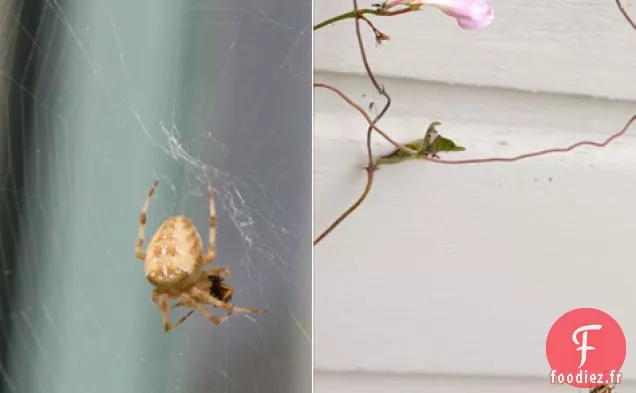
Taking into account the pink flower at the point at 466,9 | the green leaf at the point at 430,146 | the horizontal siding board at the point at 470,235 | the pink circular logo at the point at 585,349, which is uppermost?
the pink flower at the point at 466,9

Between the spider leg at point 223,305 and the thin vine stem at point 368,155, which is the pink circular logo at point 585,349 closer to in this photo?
the thin vine stem at point 368,155

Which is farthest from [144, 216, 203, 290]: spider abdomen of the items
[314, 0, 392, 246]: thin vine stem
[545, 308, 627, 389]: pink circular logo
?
[545, 308, 627, 389]: pink circular logo

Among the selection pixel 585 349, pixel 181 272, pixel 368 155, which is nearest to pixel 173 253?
pixel 181 272

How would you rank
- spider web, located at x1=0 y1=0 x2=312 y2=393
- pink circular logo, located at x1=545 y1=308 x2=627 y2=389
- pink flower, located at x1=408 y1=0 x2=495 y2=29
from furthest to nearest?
pink circular logo, located at x1=545 y1=308 x2=627 y2=389, pink flower, located at x1=408 y1=0 x2=495 y2=29, spider web, located at x1=0 y1=0 x2=312 y2=393

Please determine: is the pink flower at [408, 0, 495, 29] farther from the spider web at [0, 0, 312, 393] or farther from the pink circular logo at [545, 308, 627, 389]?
the pink circular logo at [545, 308, 627, 389]

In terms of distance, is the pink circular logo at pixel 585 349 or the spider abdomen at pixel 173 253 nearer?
the spider abdomen at pixel 173 253

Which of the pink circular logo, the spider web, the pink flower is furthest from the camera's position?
the pink circular logo

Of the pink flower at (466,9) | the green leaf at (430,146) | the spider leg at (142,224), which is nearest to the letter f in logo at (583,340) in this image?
the green leaf at (430,146)

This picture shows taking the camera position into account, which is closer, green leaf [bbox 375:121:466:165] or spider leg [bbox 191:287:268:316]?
spider leg [bbox 191:287:268:316]

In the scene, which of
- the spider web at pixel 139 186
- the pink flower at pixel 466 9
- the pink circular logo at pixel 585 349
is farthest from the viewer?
the pink circular logo at pixel 585 349
